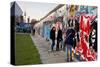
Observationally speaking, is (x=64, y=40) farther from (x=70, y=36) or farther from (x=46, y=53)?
(x=46, y=53)

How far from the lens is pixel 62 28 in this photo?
185cm

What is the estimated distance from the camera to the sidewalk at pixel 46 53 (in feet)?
5.78

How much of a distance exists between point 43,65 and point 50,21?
0.40 meters

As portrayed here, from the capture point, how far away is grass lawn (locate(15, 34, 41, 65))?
1675 millimetres

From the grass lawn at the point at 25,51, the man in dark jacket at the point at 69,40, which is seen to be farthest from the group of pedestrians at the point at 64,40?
the grass lawn at the point at 25,51

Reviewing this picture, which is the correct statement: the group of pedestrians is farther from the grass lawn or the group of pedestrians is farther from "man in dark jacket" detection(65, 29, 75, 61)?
the grass lawn

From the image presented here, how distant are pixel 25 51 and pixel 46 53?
19 centimetres

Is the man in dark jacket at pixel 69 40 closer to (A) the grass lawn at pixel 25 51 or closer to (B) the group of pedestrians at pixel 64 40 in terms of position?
(B) the group of pedestrians at pixel 64 40

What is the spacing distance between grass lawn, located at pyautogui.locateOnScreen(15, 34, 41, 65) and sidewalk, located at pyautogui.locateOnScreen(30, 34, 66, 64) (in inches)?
1.5

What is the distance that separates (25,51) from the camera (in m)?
1.71

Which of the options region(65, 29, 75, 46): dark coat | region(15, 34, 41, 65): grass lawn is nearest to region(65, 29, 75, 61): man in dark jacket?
region(65, 29, 75, 46): dark coat

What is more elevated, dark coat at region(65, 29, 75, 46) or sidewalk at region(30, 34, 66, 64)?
dark coat at region(65, 29, 75, 46)

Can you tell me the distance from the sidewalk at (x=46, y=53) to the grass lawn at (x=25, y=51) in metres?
0.04
